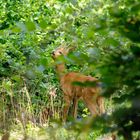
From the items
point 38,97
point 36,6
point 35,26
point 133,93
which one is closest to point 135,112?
point 133,93

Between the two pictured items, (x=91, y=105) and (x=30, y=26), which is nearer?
(x=30, y=26)

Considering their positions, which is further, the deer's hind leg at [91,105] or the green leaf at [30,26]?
the deer's hind leg at [91,105]

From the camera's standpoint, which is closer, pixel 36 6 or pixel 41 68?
pixel 41 68

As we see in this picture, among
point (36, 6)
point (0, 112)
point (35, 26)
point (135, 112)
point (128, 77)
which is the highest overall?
point (36, 6)

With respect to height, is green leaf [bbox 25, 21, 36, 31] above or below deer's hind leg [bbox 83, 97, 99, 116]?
above

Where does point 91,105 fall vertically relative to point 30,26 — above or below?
below

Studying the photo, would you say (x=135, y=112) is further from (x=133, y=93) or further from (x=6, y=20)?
(x=6, y=20)

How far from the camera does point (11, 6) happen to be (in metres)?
11.6

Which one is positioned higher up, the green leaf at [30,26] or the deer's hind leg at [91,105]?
the green leaf at [30,26]

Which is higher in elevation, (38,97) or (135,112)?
(135,112)

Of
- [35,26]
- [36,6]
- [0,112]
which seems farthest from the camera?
[36,6]

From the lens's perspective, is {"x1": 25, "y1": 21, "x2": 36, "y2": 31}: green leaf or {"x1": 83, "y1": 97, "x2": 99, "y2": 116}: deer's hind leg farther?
{"x1": 83, "y1": 97, "x2": 99, "y2": 116}: deer's hind leg

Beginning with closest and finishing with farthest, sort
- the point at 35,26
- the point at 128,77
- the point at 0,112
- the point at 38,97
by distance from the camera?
the point at 128,77, the point at 35,26, the point at 0,112, the point at 38,97

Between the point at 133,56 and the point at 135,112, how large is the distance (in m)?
0.17
